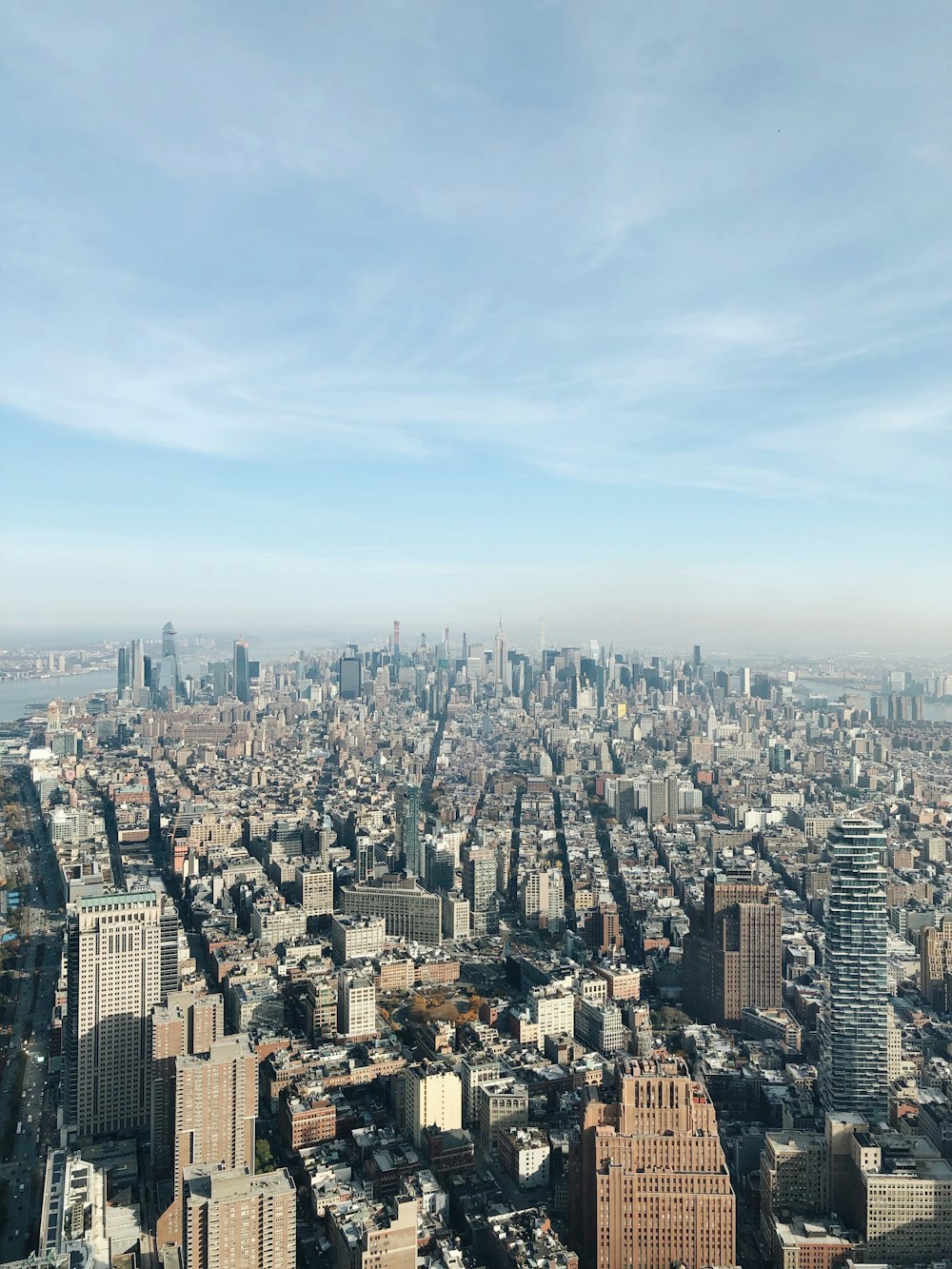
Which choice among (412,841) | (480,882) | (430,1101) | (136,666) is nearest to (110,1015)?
(430,1101)

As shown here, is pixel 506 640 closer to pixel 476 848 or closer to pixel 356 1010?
pixel 476 848

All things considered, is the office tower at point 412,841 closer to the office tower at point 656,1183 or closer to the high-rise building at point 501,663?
the high-rise building at point 501,663

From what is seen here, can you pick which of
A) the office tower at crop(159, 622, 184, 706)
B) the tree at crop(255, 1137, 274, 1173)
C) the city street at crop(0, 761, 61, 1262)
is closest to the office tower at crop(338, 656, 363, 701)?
the office tower at crop(159, 622, 184, 706)

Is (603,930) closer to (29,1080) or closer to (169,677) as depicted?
(29,1080)

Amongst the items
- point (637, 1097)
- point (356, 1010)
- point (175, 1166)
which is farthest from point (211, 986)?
point (637, 1097)

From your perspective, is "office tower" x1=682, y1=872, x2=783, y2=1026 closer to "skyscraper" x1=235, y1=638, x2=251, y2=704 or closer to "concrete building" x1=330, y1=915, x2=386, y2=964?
"concrete building" x1=330, y1=915, x2=386, y2=964
